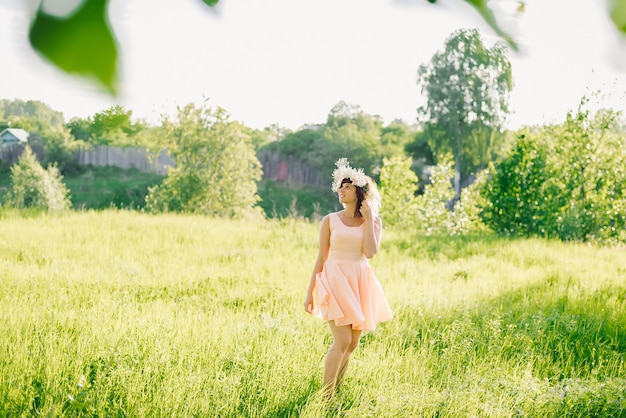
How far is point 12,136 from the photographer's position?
0.48 metres

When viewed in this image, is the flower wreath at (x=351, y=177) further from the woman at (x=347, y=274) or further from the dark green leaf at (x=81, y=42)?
the dark green leaf at (x=81, y=42)

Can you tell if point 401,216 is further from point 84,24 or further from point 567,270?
point 84,24

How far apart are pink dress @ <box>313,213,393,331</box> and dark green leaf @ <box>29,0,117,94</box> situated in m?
2.66

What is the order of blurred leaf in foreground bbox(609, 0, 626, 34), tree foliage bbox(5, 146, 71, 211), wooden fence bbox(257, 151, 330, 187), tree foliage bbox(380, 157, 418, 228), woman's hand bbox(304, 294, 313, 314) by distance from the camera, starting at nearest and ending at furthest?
blurred leaf in foreground bbox(609, 0, 626, 34)
woman's hand bbox(304, 294, 313, 314)
tree foliage bbox(5, 146, 71, 211)
tree foliage bbox(380, 157, 418, 228)
wooden fence bbox(257, 151, 330, 187)

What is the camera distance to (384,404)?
113 inches

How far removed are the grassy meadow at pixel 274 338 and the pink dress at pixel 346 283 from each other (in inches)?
16.7

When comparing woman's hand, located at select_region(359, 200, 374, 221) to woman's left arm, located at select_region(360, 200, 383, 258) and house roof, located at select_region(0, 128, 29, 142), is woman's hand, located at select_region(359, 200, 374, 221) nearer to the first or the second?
woman's left arm, located at select_region(360, 200, 383, 258)

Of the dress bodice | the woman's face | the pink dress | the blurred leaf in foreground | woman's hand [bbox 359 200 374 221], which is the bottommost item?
the pink dress

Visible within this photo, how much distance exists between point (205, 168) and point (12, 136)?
50.9ft

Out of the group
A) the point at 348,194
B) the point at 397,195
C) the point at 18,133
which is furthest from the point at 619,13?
the point at 397,195

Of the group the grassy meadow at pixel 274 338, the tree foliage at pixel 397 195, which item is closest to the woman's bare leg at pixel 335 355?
the grassy meadow at pixel 274 338

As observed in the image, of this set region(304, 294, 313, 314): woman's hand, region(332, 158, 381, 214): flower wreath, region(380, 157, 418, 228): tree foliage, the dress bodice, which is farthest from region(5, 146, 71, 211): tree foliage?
the dress bodice

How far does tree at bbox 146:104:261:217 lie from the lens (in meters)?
15.4

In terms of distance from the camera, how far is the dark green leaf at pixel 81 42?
Result: 31cm
